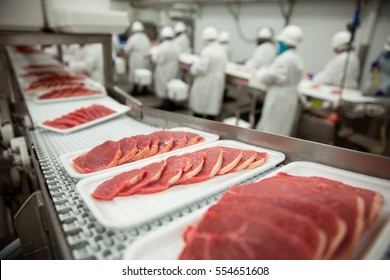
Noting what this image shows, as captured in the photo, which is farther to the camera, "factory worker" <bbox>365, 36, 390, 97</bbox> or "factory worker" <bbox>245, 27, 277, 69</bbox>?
"factory worker" <bbox>245, 27, 277, 69</bbox>

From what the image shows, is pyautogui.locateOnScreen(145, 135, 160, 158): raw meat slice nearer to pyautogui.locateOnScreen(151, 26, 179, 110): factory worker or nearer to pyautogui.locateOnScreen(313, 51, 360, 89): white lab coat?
pyautogui.locateOnScreen(313, 51, 360, 89): white lab coat

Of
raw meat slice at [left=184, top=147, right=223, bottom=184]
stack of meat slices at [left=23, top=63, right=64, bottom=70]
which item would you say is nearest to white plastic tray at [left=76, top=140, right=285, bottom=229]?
raw meat slice at [left=184, top=147, right=223, bottom=184]

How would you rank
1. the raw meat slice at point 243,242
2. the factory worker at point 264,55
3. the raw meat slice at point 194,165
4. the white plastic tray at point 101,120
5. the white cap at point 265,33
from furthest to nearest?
the white cap at point 265,33 → the factory worker at point 264,55 → the white plastic tray at point 101,120 → the raw meat slice at point 194,165 → the raw meat slice at point 243,242

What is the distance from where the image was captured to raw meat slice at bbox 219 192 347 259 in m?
0.66

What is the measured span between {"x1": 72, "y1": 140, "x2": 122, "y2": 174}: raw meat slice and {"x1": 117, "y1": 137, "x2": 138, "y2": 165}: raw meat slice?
0.02 meters

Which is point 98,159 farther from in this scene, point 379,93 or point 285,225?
point 379,93

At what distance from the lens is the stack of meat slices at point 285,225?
633 mm

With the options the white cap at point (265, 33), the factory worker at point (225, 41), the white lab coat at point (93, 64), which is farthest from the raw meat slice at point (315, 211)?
the factory worker at point (225, 41)

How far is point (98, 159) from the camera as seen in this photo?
45.3 inches

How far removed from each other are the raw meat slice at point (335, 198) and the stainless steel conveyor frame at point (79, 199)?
0.22 meters

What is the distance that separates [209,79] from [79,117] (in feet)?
12.9

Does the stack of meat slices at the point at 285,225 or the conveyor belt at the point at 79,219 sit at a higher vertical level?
the stack of meat slices at the point at 285,225

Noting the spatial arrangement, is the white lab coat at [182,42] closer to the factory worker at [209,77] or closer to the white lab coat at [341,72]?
the factory worker at [209,77]

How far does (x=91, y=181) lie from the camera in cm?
98
